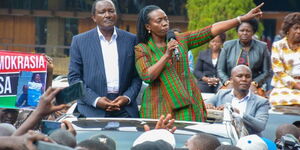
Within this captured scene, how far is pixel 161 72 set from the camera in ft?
23.6

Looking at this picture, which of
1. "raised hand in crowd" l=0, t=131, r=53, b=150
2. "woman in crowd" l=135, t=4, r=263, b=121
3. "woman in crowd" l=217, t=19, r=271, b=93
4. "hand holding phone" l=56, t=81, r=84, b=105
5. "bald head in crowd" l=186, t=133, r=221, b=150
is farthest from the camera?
"woman in crowd" l=217, t=19, r=271, b=93

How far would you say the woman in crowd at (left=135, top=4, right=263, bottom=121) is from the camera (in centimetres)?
717

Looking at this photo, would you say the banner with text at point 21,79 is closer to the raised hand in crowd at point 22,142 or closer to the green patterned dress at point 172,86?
the green patterned dress at point 172,86

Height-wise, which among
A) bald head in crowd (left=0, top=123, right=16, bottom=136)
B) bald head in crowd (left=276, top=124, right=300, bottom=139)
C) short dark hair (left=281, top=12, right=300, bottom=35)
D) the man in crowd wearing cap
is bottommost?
bald head in crowd (left=276, top=124, right=300, bottom=139)

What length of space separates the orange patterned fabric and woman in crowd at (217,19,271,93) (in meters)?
0.77

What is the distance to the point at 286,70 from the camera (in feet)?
31.6

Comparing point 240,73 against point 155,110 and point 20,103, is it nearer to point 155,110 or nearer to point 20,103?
point 155,110

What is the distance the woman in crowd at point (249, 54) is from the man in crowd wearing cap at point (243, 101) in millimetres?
1529

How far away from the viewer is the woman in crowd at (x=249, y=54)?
10508 millimetres

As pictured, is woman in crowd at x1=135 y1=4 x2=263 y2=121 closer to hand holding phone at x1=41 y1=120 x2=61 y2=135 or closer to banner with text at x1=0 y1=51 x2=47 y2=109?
banner with text at x1=0 y1=51 x2=47 y2=109

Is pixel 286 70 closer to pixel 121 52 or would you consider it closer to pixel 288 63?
pixel 288 63

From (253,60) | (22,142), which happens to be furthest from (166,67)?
(253,60)

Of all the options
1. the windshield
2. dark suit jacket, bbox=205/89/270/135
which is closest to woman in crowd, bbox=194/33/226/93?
dark suit jacket, bbox=205/89/270/135

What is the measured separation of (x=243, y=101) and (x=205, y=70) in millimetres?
3853
